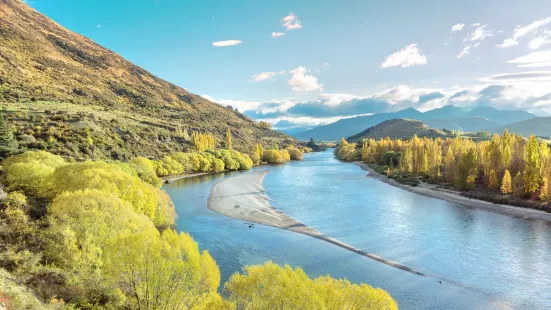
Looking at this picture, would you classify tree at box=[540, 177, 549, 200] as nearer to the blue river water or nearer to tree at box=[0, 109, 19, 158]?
the blue river water

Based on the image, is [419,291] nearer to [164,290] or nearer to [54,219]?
[164,290]

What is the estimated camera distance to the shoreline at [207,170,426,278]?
155 ft

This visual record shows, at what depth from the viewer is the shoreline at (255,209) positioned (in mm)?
47237

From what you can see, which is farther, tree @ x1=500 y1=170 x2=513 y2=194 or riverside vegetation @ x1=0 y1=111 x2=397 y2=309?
tree @ x1=500 y1=170 x2=513 y2=194

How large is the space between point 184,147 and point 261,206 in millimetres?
103197

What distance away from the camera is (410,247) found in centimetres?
4712

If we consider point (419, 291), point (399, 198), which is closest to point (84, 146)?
point (399, 198)

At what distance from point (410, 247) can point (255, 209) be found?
32755 mm

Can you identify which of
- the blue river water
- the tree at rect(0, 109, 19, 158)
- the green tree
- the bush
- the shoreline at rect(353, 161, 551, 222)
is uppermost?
the tree at rect(0, 109, 19, 158)

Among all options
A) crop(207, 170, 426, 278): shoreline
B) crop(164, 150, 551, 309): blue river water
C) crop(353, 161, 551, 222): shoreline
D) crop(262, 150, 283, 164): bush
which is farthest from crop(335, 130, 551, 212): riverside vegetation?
crop(262, 150, 283, 164): bush

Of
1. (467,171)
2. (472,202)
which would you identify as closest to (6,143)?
(472,202)

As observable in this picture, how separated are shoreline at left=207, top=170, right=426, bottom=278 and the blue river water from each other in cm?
145

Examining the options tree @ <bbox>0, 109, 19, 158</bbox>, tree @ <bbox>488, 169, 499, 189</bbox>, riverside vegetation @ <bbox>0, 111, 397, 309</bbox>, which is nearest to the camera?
riverside vegetation @ <bbox>0, 111, 397, 309</bbox>

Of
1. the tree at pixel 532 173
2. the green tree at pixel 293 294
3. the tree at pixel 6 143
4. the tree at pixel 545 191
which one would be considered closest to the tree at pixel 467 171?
the tree at pixel 532 173
